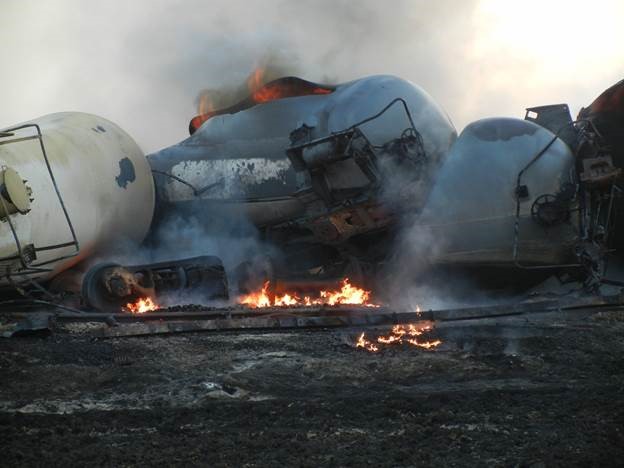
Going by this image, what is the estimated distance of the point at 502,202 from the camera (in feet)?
25.2

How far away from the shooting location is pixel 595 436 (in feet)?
11.2


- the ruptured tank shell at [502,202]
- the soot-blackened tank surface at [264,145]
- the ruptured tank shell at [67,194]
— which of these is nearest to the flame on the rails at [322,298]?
the ruptured tank shell at [502,202]

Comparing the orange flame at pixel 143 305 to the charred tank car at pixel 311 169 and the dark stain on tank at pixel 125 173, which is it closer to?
the charred tank car at pixel 311 169

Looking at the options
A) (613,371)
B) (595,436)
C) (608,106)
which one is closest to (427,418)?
(595,436)

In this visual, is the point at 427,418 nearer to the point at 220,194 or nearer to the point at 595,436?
the point at 595,436

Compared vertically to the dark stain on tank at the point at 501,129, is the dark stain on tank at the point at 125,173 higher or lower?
higher

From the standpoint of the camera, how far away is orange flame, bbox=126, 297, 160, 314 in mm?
7605

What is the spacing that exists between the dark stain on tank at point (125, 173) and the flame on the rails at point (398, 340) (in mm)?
3803

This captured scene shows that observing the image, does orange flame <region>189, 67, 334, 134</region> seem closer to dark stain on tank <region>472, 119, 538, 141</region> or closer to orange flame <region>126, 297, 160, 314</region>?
dark stain on tank <region>472, 119, 538, 141</region>

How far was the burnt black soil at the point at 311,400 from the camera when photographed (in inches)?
130

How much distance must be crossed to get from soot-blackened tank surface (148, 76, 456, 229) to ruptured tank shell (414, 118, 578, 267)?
989 millimetres

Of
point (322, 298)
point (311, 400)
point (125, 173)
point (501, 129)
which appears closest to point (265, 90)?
point (125, 173)

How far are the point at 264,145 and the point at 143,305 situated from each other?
2859 mm

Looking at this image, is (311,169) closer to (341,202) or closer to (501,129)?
(341,202)
